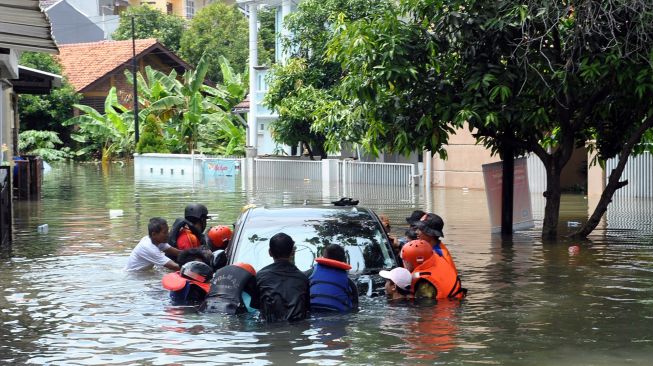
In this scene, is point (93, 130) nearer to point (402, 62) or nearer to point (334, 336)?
point (402, 62)

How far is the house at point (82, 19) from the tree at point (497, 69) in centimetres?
6447

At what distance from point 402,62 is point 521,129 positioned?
2236 millimetres

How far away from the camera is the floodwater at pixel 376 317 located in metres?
9.20

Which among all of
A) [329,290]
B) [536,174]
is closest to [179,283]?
[329,290]

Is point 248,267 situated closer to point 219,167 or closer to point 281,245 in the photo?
point 281,245

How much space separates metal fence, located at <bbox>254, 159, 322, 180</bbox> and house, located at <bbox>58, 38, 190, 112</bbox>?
23677 millimetres

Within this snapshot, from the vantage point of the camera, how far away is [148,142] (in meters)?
54.0

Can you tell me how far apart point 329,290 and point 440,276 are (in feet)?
5.04

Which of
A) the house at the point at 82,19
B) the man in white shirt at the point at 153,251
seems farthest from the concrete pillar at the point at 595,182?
the house at the point at 82,19

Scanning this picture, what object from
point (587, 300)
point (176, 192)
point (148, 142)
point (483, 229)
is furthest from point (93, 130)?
point (587, 300)

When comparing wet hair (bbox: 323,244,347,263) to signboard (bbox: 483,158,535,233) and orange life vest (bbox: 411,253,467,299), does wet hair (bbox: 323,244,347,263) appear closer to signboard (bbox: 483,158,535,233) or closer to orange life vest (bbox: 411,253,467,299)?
orange life vest (bbox: 411,253,467,299)

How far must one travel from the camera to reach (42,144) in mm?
62594

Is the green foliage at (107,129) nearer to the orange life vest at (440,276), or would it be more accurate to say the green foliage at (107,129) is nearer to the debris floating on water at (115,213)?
the debris floating on water at (115,213)

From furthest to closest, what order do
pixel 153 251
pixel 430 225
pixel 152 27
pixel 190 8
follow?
pixel 190 8, pixel 152 27, pixel 153 251, pixel 430 225
